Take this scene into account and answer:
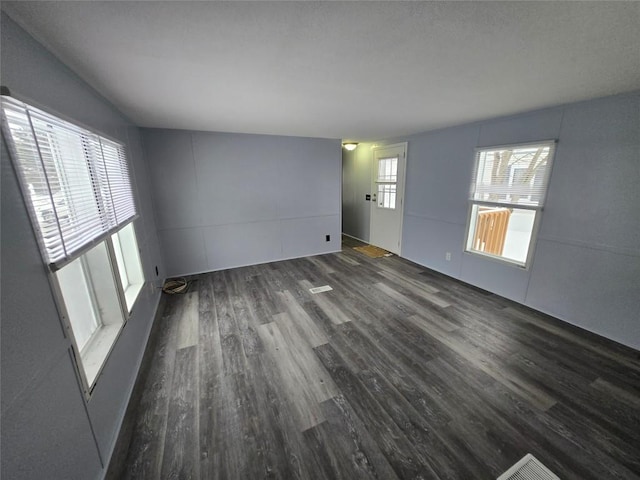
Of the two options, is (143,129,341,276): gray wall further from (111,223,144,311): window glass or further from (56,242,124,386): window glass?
(56,242,124,386): window glass

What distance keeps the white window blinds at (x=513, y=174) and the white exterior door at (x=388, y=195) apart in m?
1.40

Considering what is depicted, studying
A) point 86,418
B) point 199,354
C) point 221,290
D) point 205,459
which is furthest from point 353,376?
point 221,290

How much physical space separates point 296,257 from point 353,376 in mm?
3111

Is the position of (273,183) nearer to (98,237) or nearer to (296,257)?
(296,257)

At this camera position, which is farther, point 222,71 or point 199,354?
point 199,354

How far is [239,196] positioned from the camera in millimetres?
4184

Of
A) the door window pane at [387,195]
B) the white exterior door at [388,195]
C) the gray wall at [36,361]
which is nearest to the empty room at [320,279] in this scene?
the gray wall at [36,361]

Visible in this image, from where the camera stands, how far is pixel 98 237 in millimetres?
1594

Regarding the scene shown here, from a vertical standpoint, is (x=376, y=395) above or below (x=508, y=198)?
below

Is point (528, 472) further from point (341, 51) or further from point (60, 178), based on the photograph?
point (60, 178)

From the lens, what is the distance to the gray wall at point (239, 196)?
373 centimetres

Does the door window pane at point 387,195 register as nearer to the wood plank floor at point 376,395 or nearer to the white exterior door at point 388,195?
the white exterior door at point 388,195

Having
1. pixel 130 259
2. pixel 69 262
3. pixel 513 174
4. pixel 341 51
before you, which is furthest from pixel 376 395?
pixel 513 174

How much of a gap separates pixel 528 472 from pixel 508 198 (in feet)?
8.98
